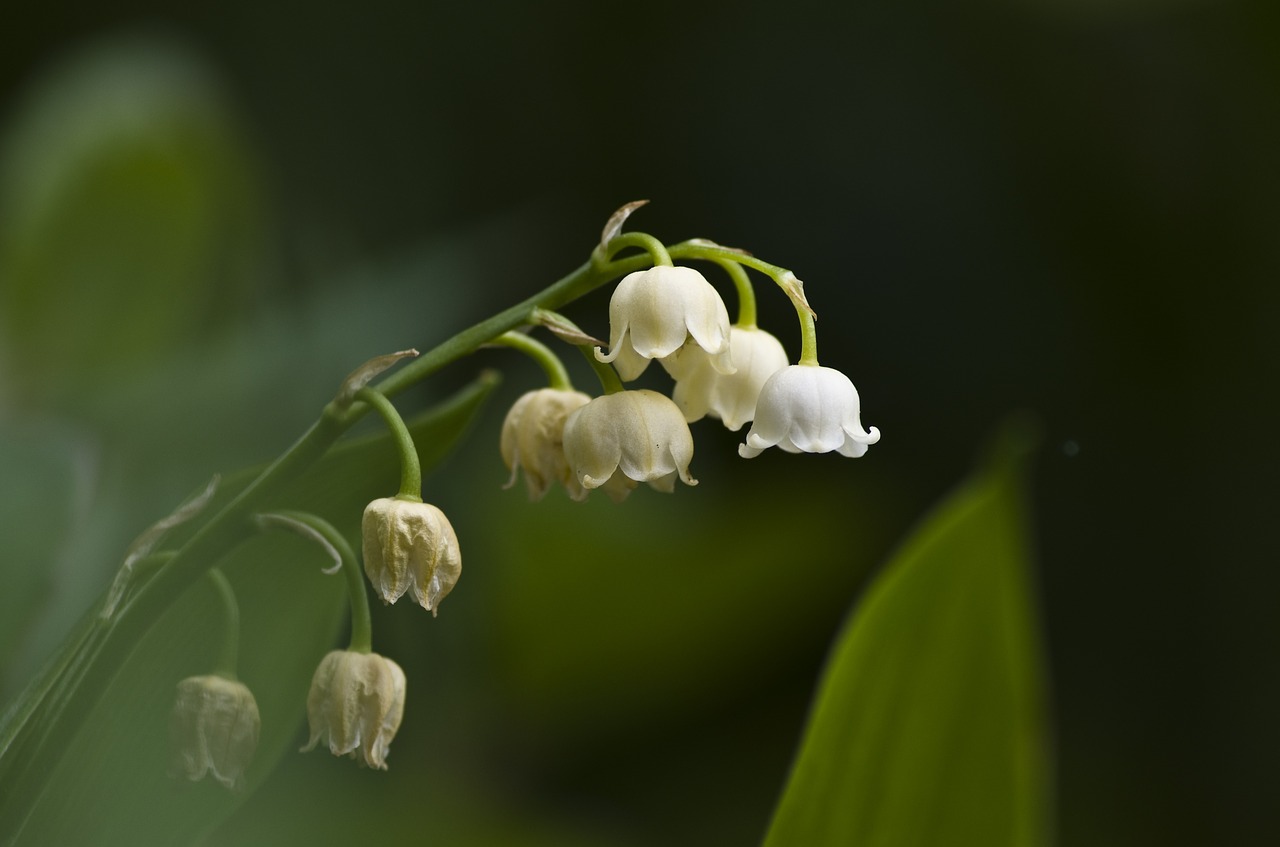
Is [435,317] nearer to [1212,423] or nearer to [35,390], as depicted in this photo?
[35,390]

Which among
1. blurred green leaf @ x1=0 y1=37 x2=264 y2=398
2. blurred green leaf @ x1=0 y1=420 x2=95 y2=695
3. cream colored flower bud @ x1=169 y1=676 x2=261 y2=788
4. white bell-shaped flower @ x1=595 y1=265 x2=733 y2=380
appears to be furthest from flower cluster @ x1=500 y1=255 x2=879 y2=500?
blurred green leaf @ x1=0 y1=37 x2=264 y2=398


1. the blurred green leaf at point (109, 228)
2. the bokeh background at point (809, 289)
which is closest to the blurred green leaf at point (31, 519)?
the blurred green leaf at point (109, 228)

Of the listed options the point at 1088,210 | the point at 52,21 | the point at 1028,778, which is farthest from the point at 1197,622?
the point at 52,21

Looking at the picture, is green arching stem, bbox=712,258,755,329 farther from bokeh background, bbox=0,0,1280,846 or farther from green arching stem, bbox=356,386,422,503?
bokeh background, bbox=0,0,1280,846

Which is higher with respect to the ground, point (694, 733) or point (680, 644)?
point (680, 644)

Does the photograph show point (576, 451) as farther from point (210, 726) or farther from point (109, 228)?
point (109, 228)

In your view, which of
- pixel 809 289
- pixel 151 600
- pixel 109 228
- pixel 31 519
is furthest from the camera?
pixel 809 289

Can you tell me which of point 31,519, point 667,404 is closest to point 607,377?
point 667,404
